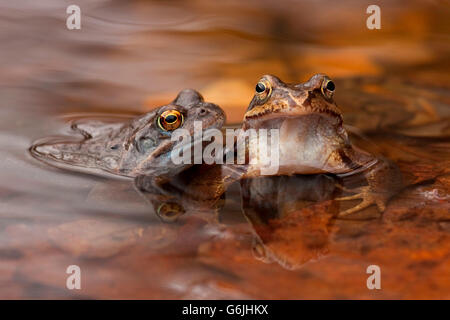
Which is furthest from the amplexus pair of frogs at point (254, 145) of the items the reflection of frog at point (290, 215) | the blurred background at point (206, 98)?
the blurred background at point (206, 98)

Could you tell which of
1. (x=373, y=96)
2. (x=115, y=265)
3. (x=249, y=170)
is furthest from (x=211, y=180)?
(x=373, y=96)

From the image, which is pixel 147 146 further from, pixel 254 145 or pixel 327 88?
pixel 327 88

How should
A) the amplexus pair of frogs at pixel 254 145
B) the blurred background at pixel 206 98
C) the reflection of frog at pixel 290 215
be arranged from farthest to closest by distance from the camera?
1. the amplexus pair of frogs at pixel 254 145
2. the reflection of frog at pixel 290 215
3. the blurred background at pixel 206 98

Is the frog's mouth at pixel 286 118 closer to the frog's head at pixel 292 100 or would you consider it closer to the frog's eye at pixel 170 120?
the frog's head at pixel 292 100

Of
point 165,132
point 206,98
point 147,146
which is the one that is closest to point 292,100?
point 165,132

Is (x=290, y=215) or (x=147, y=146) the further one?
(x=147, y=146)
